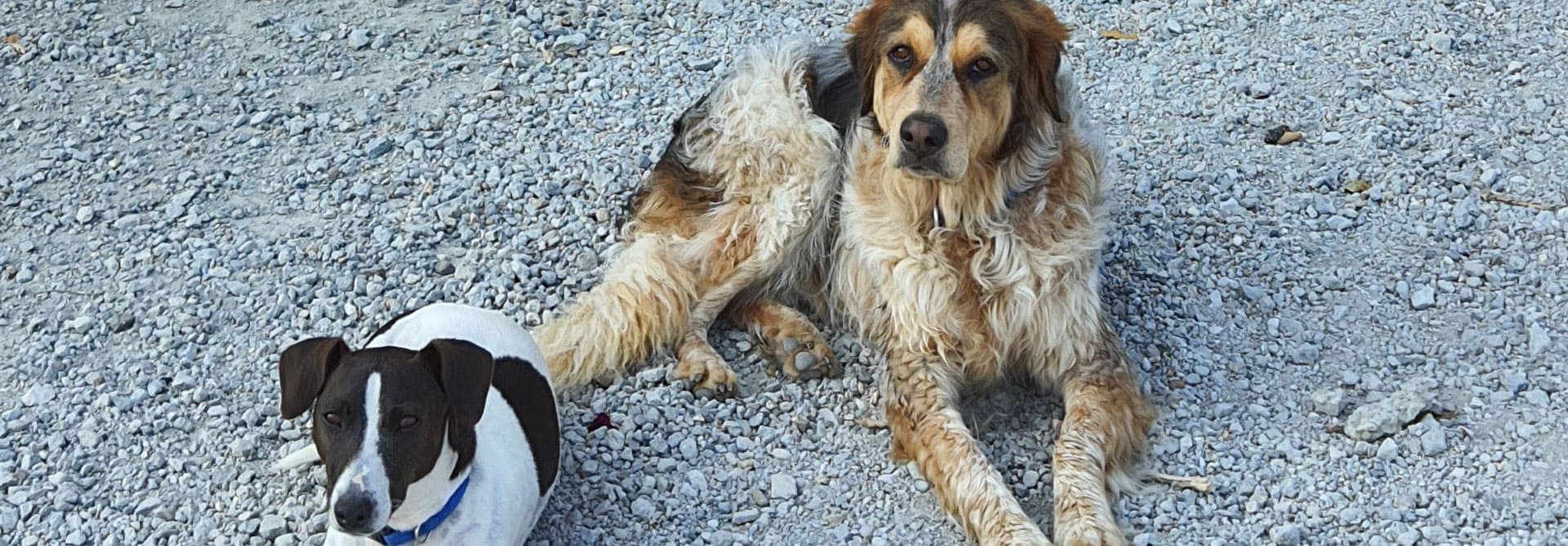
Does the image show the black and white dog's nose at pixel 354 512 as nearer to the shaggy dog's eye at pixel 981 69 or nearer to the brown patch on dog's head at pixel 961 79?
the brown patch on dog's head at pixel 961 79

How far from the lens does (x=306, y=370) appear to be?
11.9 feet

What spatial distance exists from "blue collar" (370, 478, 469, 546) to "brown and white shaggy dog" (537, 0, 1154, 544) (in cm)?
119

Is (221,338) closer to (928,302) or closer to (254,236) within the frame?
→ (254,236)

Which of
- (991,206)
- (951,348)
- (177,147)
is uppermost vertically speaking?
(991,206)

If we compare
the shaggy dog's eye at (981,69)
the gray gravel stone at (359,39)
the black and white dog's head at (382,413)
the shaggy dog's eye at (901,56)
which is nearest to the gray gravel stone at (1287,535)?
the shaggy dog's eye at (981,69)

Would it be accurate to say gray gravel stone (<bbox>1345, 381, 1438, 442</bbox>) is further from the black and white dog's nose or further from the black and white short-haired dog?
the black and white dog's nose

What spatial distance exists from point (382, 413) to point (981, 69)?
1815mm

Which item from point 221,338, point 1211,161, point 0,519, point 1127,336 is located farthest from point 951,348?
point 0,519

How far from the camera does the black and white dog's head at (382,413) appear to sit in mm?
3451

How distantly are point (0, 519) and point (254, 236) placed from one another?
154 centimetres

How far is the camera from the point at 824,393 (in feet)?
16.3

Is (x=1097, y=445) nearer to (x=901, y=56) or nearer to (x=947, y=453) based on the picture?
(x=947, y=453)

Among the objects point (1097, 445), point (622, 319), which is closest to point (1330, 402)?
point (1097, 445)

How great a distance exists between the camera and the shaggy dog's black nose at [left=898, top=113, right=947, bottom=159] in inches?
171
